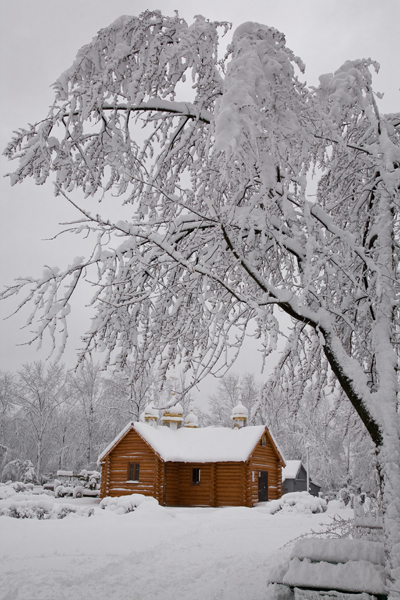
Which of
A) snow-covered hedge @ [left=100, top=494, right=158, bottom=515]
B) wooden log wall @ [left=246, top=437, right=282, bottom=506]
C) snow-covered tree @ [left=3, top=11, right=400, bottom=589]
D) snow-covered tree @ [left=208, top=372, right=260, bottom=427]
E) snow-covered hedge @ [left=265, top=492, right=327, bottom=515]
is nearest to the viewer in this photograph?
snow-covered tree @ [left=3, top=11, right=400, bottom=589]

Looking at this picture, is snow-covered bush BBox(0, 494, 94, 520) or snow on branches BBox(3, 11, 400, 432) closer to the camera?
snow on branches BBox(3, 11, 400, 432)

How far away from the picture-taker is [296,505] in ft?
75.2

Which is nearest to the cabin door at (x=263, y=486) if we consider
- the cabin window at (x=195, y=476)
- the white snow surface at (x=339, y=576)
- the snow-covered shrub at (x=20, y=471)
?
the cabin window at (x=195, y=476)

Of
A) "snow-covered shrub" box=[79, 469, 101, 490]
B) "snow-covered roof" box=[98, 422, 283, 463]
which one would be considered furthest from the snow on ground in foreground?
"snow-covered shrub" box=[79, 469, 101, 490]

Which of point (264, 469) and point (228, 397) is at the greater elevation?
point (228, 397)

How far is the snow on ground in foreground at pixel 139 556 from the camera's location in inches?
264

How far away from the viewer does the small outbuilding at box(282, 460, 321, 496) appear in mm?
39875

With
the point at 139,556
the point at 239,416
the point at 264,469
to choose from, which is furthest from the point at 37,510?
the point at 264,469

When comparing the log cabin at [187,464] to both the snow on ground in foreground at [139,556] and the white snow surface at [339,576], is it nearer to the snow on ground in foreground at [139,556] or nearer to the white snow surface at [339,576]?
the snow on ground in foreground at [139,556]

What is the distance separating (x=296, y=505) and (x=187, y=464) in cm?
635

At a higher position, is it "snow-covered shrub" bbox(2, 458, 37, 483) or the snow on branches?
the snow on branches

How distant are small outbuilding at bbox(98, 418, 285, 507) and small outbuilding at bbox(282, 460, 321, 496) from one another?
14.2m

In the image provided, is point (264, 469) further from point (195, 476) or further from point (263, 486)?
point (195, 476)

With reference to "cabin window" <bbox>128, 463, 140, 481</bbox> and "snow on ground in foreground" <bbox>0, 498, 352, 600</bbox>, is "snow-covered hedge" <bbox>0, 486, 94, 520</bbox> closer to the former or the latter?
"snow on ground in foreground" <bbox>0, 498, 352, 600</bbox>
